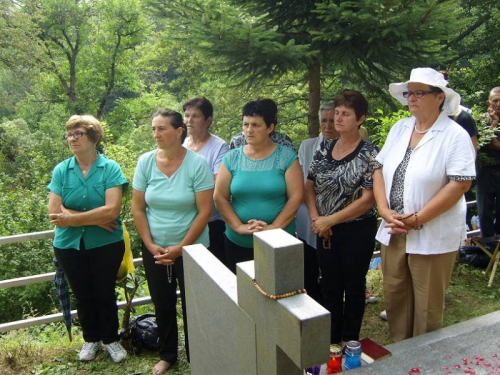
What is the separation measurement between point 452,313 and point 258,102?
272 centimetres

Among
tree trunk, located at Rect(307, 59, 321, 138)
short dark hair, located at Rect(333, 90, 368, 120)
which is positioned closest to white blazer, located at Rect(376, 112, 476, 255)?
short dark hair, located at Rect(333, 90, 368, 120)

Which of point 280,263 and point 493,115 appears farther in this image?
point 493,115

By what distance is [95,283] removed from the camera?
353 cm

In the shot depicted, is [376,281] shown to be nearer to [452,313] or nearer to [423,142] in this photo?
[452,313]

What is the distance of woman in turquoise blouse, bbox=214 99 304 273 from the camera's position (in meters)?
3.32

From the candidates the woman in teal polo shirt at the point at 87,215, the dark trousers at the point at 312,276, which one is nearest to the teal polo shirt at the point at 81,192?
the woman in teal polo shirt at the point at 87,215

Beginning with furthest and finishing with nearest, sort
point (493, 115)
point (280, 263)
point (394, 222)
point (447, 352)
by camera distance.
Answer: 1. point (493, 115)
2. point (394, 222)
3. point (447, 352)
4. point (280, 263)

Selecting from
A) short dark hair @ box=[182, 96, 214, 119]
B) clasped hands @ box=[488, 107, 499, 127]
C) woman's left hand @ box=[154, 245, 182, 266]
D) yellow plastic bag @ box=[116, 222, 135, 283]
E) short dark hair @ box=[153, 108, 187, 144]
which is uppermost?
short dark hair @ box=[182, 96, 214, 119]

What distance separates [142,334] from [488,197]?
373 cm

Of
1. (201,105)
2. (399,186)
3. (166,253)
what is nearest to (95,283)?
(166,253)

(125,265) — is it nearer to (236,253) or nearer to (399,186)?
(236,253)

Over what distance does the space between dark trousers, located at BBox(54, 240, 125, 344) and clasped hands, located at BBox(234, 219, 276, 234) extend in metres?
0.98

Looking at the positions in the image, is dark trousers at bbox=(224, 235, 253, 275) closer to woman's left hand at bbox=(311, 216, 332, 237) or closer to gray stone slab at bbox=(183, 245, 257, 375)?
woman's left hand at bbox=(311, 216, 332, 237)

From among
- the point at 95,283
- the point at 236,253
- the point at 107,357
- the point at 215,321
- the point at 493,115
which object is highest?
the point at 493,115
